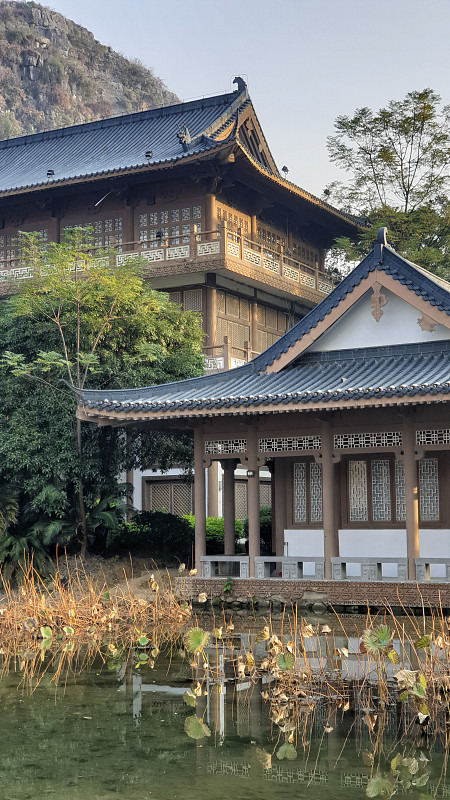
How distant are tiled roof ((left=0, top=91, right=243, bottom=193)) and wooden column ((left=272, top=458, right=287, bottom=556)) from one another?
41.8ft

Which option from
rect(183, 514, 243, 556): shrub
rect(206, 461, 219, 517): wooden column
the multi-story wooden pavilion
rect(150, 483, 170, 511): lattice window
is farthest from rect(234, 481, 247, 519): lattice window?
the multi-story wooden pavilion

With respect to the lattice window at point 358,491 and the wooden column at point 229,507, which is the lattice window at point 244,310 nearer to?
the wooden column at point 229,507

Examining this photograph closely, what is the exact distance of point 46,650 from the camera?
13328mm

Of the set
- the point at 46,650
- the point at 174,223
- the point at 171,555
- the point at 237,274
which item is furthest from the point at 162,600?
the point at 174,223

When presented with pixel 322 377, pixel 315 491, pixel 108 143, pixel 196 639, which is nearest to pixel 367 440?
pixel 322 377

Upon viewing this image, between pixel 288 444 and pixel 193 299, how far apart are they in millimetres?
11826

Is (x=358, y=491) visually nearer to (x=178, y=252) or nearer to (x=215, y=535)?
(x=215, y=535)

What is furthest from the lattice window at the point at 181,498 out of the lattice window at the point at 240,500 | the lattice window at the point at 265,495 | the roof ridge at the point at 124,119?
the roof ridge at the point at 124,119

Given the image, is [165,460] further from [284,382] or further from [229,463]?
[284,382]

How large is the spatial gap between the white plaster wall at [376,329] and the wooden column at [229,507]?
3.18 meters

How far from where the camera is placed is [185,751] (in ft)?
27.4

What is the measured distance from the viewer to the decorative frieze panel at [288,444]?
679 inches

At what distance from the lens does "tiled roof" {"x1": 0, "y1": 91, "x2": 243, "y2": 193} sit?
98.3 feet

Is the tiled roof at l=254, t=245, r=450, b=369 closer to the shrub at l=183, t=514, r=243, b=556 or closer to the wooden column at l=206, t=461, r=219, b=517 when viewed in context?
the shrub at l=183, t=514, r=243, b=556
